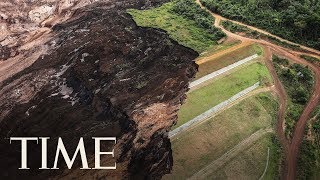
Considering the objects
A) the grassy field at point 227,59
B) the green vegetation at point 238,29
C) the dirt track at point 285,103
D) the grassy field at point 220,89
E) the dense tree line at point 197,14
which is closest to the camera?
the dirt track at point 285,103

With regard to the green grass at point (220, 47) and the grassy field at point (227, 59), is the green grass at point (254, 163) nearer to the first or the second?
the grassy field at point (227, 59)

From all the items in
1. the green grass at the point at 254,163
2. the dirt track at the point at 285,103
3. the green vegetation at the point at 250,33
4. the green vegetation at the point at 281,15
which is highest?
the green vegetation at the point at 281,15

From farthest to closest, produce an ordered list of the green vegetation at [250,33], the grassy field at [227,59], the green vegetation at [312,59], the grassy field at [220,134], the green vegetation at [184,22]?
the green vegetation at [184,22] < the green vegetation at [250,33] < the green vegetation at [312,59] < the grassy field at [227,59] < the grassy field at [220,134]

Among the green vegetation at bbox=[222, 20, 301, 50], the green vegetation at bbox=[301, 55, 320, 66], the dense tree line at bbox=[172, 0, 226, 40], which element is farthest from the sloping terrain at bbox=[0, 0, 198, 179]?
the green vegetation at bbox=[301, 55, 320, 66]

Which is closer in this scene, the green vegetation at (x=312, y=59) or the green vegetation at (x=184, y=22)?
the green vegetation at (x=312, y=59)

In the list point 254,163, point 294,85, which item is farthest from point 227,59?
point 254,163

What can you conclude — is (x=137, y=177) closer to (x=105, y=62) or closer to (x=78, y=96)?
(x=78, y=96)

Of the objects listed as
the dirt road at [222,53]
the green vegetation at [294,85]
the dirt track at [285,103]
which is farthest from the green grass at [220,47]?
the green vegetation at [294,85]

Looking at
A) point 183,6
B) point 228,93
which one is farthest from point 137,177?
point 183,6
